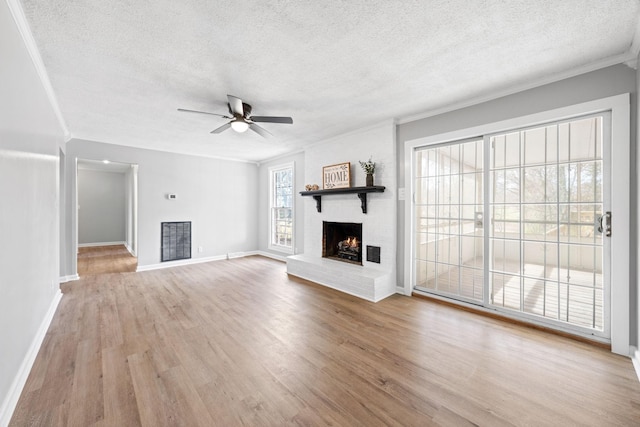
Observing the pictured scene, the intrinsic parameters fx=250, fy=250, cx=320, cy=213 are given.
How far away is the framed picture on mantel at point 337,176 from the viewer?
4301mm

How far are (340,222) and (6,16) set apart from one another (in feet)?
13.4

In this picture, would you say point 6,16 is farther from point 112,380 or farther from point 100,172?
point 100,172

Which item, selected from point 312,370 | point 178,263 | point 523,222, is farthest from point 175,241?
point 523,222

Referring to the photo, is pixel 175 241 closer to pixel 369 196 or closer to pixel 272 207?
pixel 272 207

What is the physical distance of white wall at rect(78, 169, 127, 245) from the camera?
8.26m

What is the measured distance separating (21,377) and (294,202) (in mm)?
4569

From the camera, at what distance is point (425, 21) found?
179 cm

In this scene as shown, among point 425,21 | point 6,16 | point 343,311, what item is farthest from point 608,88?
point 6,16

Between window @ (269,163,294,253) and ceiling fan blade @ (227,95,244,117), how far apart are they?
2953 mm

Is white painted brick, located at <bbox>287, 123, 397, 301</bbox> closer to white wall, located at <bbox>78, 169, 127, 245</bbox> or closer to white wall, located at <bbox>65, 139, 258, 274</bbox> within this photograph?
white wall, located at <bbox>65, 139, 258, 274</bbox>

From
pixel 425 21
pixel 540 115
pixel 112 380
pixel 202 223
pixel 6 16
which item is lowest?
pixel 112 380

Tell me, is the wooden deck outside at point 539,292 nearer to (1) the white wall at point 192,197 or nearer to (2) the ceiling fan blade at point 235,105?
(2) the ceiling fan blade at point 235,105

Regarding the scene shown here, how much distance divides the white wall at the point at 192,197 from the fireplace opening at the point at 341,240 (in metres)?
2.95

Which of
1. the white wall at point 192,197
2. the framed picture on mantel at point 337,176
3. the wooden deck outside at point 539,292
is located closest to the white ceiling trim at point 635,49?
the wooden deck outside at point 539,292
